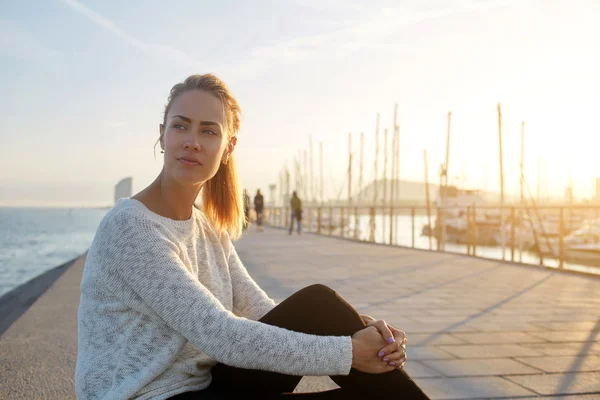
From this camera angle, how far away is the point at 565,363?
2912mm

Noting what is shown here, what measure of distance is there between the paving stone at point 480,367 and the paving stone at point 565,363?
8 cm

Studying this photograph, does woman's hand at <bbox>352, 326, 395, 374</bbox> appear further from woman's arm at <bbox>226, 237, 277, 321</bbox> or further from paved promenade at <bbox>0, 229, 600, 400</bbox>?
paved promenade at <bbox>0, 229, 600, 400</bbox>

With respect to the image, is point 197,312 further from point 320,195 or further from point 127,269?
point 320,195

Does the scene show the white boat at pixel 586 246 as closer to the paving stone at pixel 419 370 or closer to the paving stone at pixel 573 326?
the paving stone at pixel 573 326

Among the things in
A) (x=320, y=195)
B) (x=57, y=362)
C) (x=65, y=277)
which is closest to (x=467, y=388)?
(x=57, y=362)

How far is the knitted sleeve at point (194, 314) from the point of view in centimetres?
133

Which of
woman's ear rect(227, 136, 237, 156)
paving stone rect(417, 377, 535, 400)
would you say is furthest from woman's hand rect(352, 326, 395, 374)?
paving stone rect(417, 377, 535, 400)

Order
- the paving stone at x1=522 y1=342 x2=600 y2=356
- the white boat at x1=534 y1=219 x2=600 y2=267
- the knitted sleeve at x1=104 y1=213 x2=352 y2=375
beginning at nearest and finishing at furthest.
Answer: the knitted sleeve at x1=104 y1=213 x2=352 y2=375 < the paving stone at x1=522 y1=342 x2=600 y2=356 < the white boat at x1=534 y1=219 x2=600 y2=267

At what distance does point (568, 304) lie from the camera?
Answer: 192 inches

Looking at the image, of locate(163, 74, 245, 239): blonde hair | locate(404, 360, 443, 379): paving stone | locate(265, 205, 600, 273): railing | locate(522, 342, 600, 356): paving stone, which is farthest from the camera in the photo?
locate(265, 205, 600, 273): railing

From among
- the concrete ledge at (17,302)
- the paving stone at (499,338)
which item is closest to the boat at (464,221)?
the concrete ledge at (17,302)

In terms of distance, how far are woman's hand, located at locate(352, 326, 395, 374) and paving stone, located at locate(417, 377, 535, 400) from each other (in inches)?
39.4

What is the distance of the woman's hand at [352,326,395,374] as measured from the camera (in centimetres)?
148

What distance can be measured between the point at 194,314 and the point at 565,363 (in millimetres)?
2405
